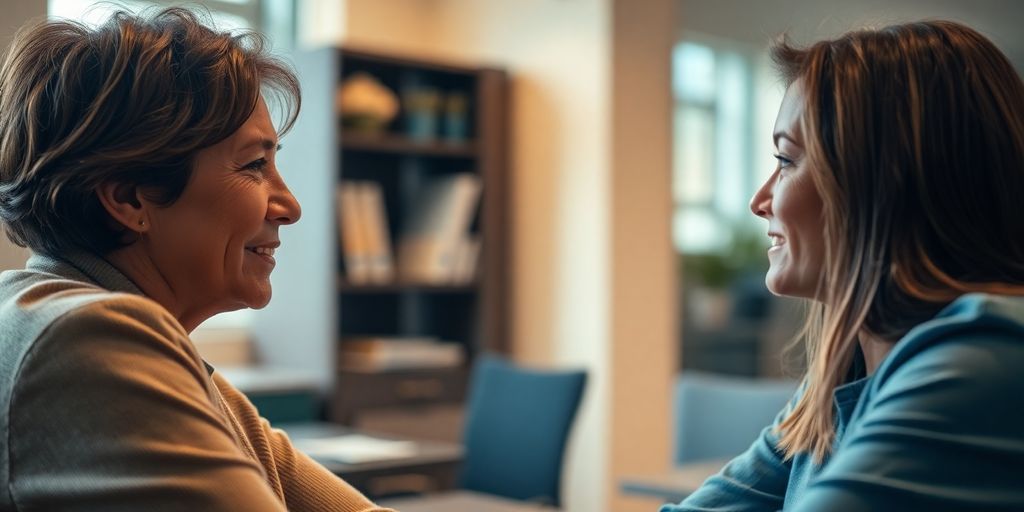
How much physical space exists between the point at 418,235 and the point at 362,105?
0.63 meters

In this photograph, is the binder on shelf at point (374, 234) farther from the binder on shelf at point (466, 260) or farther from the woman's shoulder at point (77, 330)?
the woman's shoulder at point (77, 330)

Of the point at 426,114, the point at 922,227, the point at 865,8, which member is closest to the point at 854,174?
the point at 922,227

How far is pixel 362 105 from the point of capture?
459cm

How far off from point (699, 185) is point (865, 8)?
9.28 feet

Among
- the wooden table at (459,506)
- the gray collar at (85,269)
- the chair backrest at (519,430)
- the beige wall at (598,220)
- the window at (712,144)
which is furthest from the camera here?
the window at (712,144)

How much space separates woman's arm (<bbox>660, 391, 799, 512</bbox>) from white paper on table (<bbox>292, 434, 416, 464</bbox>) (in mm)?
1528

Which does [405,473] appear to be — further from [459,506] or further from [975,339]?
[975,339]

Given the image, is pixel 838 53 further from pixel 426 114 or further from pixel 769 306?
pixel 769 306

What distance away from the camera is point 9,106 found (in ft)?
4.20

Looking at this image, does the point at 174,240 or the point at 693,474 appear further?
the point at 693,474

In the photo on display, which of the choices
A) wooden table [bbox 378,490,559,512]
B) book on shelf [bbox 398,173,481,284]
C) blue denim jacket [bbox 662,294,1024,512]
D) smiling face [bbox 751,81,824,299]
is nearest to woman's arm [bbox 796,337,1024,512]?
blue denim jacket [bbox 662,294,1024,512]

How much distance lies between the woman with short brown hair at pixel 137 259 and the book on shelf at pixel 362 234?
3.03 metres

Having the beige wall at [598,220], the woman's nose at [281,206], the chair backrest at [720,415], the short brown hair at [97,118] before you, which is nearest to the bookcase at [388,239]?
the beige wall at [598,220]

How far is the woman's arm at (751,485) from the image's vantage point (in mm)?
1474
